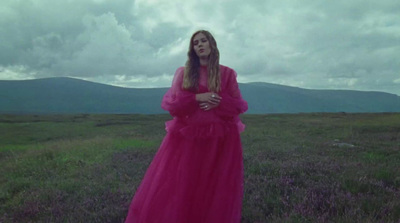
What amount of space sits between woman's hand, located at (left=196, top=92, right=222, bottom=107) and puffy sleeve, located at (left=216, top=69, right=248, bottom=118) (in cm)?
9

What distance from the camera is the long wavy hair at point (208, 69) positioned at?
13.7 feet

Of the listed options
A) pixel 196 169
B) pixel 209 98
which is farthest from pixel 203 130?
pixel 196 169

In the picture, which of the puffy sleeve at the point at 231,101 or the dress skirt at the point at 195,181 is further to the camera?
the puffy sleeve at the point at 231,101

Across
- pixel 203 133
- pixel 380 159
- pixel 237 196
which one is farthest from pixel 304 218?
pixel 380 159

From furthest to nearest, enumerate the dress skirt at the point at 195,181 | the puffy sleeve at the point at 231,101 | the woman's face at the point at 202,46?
the woman's face at the point at 202,46
the puffy sleeve at the point at 231,101
the dress skirt at the point at 195,181

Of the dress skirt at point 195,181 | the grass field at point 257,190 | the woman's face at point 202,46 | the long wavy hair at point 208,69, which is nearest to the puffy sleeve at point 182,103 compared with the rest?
the long wavy hair at point 208,69

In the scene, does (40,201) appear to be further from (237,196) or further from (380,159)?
(380,159)

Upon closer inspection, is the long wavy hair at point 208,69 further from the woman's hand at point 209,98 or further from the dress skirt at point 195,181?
the dress skirt at point 195,181

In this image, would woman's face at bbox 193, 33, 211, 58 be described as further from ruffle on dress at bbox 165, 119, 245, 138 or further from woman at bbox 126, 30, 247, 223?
ruffle on dress at bbox 165, 119, 245, 138

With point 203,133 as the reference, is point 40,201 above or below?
below

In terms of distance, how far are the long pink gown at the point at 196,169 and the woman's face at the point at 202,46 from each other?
0.32 metres

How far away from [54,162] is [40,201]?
4.38 metres

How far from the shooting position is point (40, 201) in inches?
241

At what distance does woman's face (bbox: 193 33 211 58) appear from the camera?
4.31 metres
